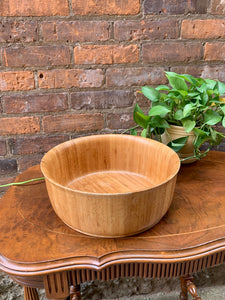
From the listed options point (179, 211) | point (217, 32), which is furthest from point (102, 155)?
point (217, 32)

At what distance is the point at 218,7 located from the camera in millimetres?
842

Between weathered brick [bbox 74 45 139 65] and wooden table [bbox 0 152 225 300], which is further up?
weathered brick [bbox 74 45 139 65]

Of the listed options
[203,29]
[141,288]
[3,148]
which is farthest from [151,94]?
[141,288]

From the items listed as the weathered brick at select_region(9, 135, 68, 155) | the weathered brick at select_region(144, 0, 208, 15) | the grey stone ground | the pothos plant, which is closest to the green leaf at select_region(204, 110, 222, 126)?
the pothos plant

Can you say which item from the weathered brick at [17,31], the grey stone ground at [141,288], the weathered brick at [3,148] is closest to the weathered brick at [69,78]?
the weathered brick at [17,31]

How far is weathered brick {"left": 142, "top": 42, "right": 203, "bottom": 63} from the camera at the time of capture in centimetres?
86

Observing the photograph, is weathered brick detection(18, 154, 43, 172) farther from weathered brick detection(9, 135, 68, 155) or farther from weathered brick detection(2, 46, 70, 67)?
weathered brick detection(2, 46, 70, 67)

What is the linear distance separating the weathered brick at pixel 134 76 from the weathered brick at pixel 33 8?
220mm

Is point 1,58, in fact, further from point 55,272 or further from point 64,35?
point 55,272

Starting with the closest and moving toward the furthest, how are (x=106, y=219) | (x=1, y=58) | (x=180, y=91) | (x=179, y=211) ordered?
(x=106, y=219) → (x=179, y=211) → (x=180, y=91) → (x=1, y=58)

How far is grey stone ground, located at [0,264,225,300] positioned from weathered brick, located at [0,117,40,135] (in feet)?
2.03

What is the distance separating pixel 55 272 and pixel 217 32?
0.82 metres

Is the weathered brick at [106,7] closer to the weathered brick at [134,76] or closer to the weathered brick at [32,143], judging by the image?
the weathered brick at [134,76]

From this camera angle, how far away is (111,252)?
494 millimetres
